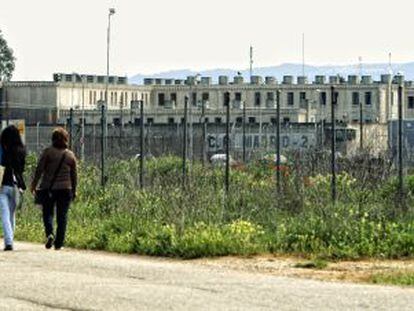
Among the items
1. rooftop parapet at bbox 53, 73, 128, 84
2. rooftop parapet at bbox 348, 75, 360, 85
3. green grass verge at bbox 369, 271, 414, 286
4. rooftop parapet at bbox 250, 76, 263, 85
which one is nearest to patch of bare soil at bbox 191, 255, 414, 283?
green grass verge at bbox 369, 271, 414, 286

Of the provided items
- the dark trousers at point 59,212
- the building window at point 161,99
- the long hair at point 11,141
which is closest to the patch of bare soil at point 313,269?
the dark trousers at point 59,212

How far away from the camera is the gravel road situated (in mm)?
14555

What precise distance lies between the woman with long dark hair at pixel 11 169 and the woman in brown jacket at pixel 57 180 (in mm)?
273

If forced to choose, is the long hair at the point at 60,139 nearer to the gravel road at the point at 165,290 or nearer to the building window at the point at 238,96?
the gravel road at the point at 165,290

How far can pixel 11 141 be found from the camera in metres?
22.4

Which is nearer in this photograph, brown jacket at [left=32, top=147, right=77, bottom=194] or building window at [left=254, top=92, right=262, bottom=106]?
brown jacket at [left=32, top=147, right=77, bottom=194]

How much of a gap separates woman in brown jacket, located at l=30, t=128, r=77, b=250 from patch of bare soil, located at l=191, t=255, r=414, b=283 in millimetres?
2690

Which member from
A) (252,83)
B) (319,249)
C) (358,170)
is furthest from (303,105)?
(319,249)

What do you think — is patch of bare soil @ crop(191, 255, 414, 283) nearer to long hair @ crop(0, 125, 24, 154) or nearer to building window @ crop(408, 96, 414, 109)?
long hair @ crop(0, 125, 24, 154)

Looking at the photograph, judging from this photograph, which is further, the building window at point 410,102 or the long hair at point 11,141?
the building window at point 410,102

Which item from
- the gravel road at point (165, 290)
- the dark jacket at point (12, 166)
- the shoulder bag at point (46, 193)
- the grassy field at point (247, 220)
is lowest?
the gravel road at point (165, 290)

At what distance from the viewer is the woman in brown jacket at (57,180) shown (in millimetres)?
22250

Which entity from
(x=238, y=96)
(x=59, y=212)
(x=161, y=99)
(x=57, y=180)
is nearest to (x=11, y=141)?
(x=57, y=180)

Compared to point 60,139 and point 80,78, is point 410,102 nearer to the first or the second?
point 80,78
